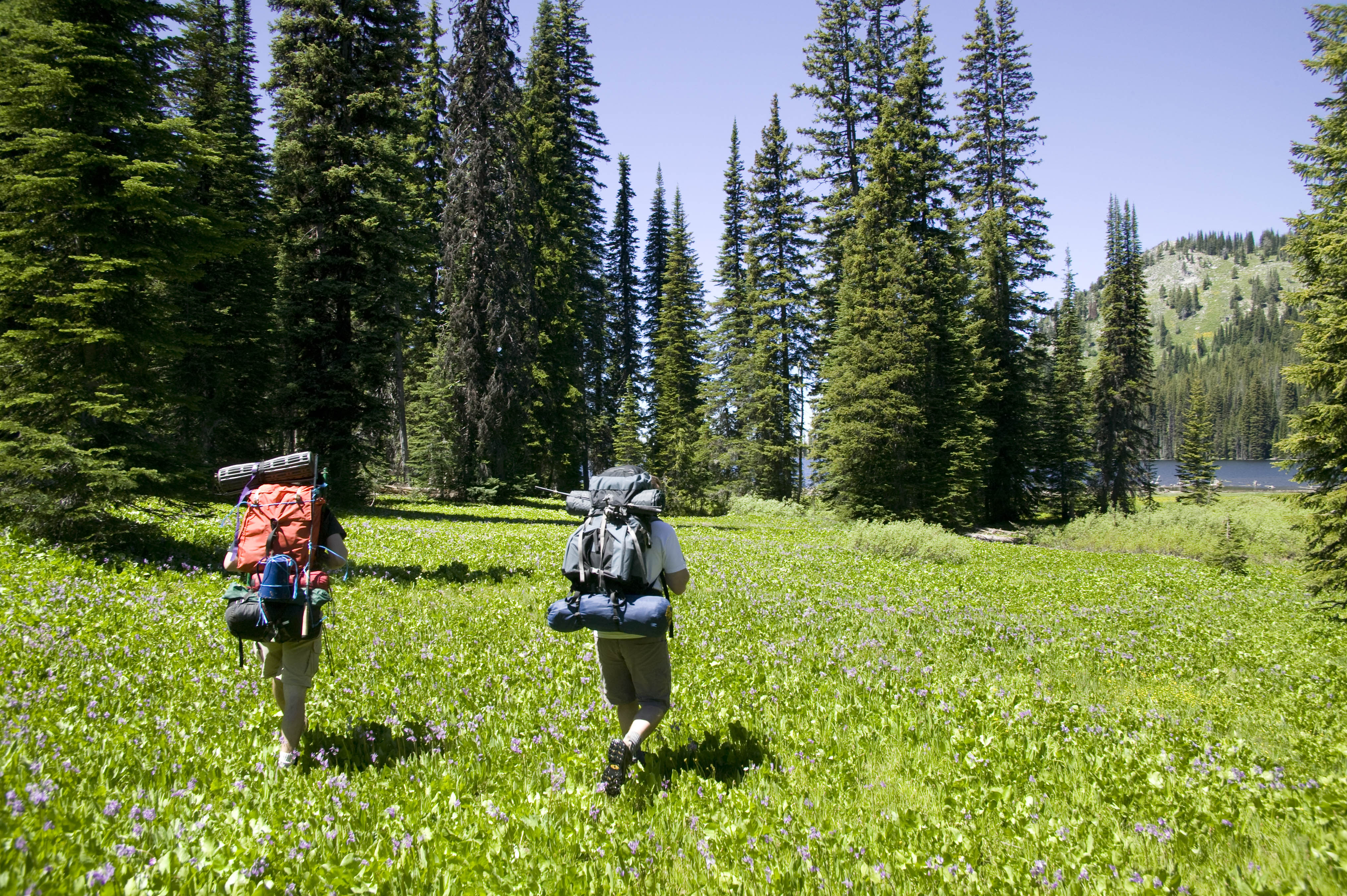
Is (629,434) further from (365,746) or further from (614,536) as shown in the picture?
(614,536)

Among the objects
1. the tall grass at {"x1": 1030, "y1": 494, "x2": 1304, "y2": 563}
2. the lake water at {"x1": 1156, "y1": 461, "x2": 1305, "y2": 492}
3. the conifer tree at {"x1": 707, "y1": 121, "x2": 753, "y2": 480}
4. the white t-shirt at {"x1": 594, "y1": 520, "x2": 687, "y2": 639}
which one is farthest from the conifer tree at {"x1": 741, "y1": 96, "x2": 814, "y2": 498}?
the lake water at {"x1": 1156, "y1": 461, "x2": 1305, "y2": 492}

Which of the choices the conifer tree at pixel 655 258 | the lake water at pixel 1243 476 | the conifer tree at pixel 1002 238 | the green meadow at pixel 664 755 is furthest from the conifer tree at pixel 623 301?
the lake water at pixel 1243 476

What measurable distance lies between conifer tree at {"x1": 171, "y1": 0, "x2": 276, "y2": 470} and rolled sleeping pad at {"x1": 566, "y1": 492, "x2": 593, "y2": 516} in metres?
20.8

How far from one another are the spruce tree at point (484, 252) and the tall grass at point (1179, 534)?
85.2ft

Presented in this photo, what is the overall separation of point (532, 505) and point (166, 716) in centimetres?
2661

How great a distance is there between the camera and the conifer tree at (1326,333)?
1255 cm

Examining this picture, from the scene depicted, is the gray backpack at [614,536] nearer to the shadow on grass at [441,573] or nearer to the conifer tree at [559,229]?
the shadow on grass at [441,573]

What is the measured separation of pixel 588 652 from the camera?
7816 mm

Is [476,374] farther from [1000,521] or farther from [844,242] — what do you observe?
[1000,521]

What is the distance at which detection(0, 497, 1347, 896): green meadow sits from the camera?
11.6ft

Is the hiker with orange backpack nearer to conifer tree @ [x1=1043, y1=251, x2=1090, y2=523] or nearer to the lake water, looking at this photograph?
conifer tree @ [x1=1043, y1=251, x2=1090, y2=523]

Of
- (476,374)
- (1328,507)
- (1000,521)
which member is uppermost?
(476,374)

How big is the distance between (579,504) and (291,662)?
2385mm

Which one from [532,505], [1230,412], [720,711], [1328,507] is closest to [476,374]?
[532,505]
